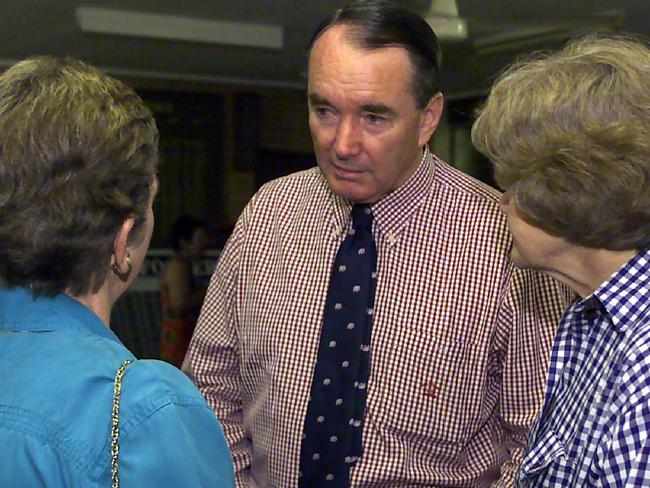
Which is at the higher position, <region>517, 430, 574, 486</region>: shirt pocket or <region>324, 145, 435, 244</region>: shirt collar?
<region>324, 145, 435, 244</region>: shirt collar

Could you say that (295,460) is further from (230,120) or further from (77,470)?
(230,120)

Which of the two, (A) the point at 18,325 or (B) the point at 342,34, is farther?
(B) the point at 342,34

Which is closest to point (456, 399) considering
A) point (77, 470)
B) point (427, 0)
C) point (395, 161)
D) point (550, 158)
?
point (395, 161)

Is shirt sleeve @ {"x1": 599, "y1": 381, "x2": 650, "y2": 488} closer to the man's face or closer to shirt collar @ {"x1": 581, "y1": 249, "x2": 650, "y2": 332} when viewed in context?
shirt collar @ {"x1": 581, "y1": 249, "x2": 650, "y2": 332}

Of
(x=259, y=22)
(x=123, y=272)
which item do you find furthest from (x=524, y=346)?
(x=259, y=22)

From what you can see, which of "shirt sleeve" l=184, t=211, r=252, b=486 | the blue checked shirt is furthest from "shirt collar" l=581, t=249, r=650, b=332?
"shirt sleeve" l=184, t=211, r=252, b=486

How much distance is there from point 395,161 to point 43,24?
4990 mm

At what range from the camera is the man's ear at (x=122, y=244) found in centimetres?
122

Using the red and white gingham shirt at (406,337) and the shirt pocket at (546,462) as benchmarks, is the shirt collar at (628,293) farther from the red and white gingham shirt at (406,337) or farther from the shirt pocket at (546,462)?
the red and white gingham shirt at (406,337)

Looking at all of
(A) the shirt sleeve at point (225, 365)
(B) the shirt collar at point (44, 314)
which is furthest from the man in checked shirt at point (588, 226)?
(A) the shirt sleeve at point (225, 365)

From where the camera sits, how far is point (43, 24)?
20.4ft

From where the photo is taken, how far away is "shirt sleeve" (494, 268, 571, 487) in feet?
5.81

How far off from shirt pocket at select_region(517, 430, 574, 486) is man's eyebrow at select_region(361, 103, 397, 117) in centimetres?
72

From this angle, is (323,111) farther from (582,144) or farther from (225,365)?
(582,144)
